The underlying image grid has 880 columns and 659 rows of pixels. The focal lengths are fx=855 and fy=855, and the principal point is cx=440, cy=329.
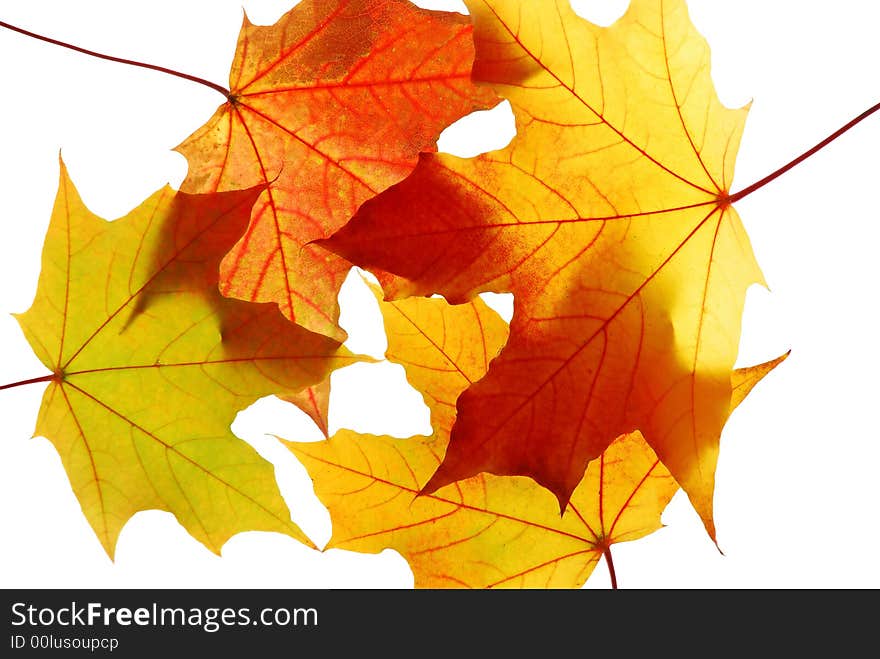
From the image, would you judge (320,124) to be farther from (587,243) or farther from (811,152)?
(811,152)

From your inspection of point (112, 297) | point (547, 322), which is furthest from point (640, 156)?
point (112, 297)

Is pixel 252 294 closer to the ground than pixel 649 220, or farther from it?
farther from it

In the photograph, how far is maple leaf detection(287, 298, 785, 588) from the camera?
32.3 inches

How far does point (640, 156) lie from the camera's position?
2.26 ft

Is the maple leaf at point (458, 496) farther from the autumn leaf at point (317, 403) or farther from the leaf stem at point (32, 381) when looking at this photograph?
the leaf stem at point (32, 381)

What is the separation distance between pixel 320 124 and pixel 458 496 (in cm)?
39

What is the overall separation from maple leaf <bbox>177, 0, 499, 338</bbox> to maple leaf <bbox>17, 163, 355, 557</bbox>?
90 millimetres

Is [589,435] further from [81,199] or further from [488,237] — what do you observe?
[81,199]

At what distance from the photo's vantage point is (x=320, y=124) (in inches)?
33.0

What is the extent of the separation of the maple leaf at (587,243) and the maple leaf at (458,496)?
0.49ft

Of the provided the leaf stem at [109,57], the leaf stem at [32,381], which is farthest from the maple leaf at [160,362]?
the leaf stem at [109,57]

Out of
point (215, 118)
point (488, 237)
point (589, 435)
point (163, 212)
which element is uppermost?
point (215, 118)

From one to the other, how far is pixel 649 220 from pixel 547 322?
12 cm

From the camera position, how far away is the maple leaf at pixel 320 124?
0.79 meters
